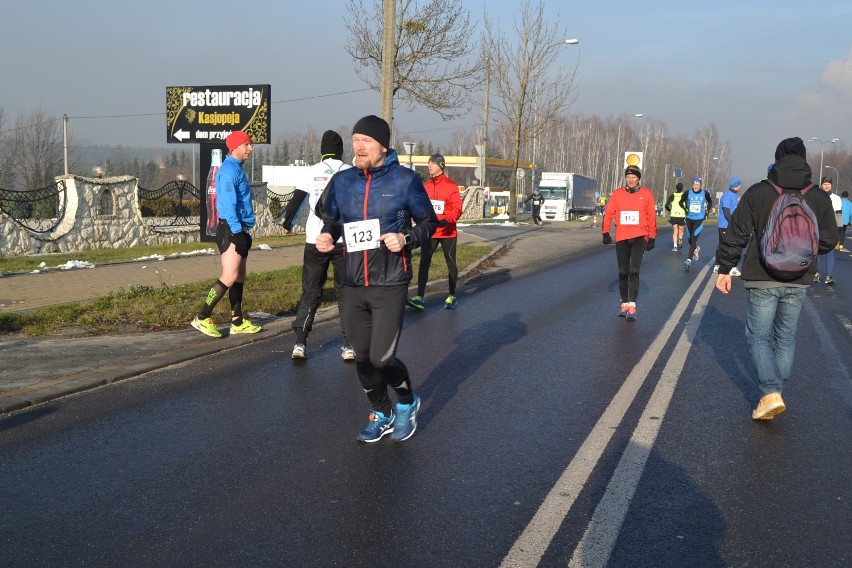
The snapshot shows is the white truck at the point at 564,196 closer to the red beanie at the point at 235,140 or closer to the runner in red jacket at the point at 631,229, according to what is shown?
the runner in red jacket at the point at 631,229

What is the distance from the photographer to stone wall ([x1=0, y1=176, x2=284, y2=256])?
57.5ft

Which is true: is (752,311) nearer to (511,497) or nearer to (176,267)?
(511,497)

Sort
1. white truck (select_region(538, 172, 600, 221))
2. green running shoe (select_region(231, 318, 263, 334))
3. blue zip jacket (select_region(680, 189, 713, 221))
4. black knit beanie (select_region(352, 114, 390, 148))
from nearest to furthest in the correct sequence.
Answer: black knit beanie (select_region(352, 114, 390, 148)) → green running shoe (select_region(231, 318, 263, 334)) → blue zip jacket (select_region(680, 189, 713, 221)) → white truck (select_region(538, 172, 600, 221))

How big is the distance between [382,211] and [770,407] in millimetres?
2966

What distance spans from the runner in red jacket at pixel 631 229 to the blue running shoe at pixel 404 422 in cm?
565

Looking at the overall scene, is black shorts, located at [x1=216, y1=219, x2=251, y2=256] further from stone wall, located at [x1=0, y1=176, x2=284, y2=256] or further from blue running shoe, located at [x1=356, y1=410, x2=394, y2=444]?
stone wall, located at [x1=0, y1=176, x2=284, y2=256]

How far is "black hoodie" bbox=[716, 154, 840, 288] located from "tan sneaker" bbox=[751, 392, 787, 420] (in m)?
0.75

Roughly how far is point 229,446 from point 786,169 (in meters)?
4.08

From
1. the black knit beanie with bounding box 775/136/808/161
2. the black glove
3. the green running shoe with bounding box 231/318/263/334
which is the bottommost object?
the green running shoe with bounding box 231/318/263/334

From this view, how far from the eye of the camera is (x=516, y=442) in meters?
5.31

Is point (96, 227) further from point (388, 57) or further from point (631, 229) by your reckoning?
point (631, 229)

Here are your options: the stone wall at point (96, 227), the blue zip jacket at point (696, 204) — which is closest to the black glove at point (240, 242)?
the stone wall at point (96, 227)

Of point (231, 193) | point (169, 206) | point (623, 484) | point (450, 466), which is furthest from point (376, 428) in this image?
point (169, 206)

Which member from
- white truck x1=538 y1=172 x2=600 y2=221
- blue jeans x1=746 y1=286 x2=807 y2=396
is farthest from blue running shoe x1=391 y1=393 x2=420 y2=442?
white truck x1=538 y1=172 x2=600 y2=221
